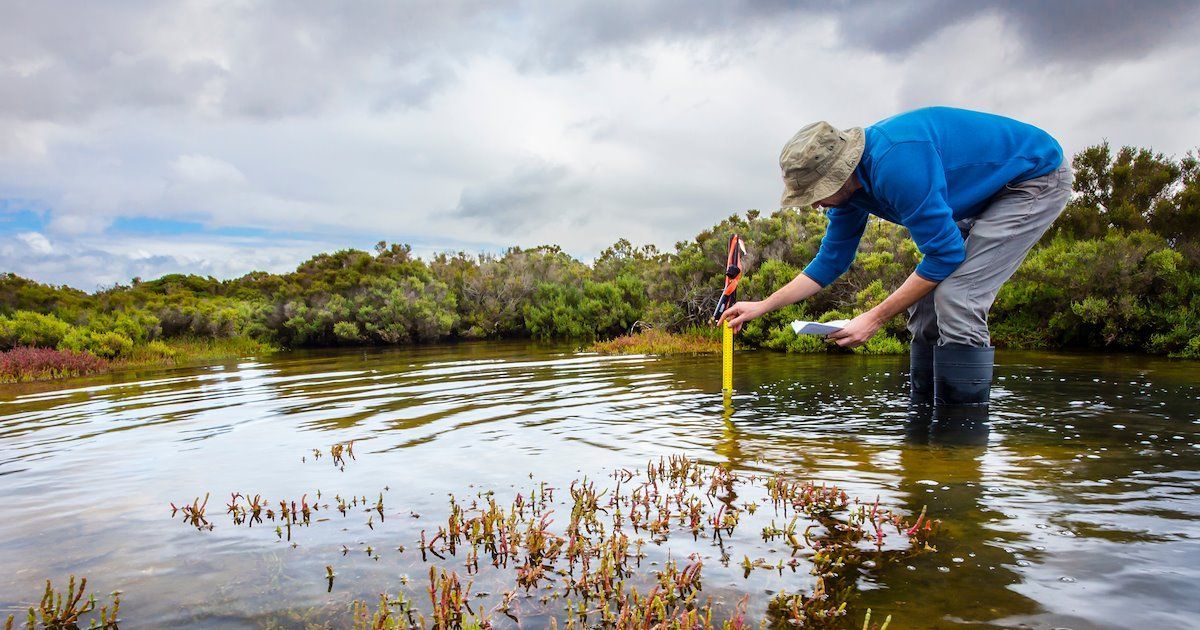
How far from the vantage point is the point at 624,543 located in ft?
10.9

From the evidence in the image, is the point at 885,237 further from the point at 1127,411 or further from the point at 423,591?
the point at 423,591

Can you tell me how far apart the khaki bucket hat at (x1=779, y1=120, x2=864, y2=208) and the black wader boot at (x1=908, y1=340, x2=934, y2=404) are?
2291 millimetres

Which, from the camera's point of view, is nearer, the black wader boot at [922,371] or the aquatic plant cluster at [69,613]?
the aquatic plant cluster at [69,613]

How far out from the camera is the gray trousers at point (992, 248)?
536 cm

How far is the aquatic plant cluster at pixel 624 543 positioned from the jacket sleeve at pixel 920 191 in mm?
1883

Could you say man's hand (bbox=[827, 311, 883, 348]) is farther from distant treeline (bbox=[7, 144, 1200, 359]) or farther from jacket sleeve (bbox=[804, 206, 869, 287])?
distant treeline (bbox=[7, 144, 1200, 359])

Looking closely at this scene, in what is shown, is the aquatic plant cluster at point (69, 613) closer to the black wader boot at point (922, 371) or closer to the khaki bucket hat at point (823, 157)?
the khaki bucket hat at point (823, 157)

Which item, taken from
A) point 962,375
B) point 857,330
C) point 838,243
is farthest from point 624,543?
point 962,375

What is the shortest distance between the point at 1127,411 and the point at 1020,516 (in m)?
3.82

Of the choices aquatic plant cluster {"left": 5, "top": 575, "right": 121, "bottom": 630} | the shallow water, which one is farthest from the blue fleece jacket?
aquatic plant cluster {"left": 5, "top": 575, "right": 121, "bottom": 630}

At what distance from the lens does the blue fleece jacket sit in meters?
4.67

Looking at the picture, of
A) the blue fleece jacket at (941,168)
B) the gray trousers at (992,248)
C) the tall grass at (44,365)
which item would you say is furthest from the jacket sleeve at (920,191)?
the tall grass at (44,365)

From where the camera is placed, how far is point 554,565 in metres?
3.32

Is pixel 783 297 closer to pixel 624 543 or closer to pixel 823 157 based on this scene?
pixel 823 157
